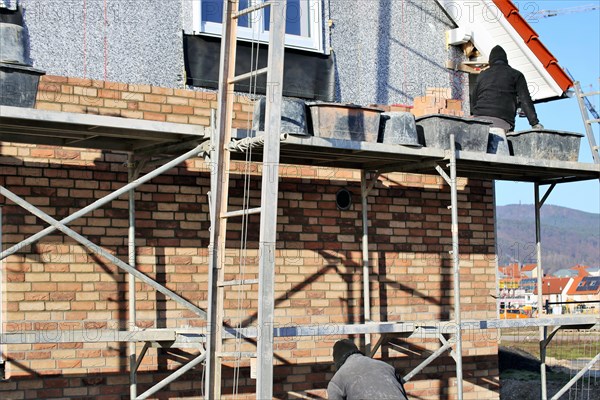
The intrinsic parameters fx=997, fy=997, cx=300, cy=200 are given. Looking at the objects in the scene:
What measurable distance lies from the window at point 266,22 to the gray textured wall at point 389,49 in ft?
0.84

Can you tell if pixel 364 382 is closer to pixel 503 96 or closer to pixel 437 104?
pixel 437 104

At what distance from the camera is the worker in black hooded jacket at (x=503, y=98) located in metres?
10.3

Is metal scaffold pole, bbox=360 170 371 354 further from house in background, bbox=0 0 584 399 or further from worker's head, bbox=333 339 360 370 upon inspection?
worker's head, bbox=333 339 360 370

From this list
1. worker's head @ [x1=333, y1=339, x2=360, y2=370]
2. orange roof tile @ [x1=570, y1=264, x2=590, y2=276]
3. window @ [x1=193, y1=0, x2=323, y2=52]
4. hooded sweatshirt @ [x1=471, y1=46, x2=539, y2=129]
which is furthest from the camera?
orange roof tile @ [x1=570, y1=264, x2=590, y2=276]

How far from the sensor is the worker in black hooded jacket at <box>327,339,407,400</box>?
6.65 metres

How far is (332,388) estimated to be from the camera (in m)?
6.85

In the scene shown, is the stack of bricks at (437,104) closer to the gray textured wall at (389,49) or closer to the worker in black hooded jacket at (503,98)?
the worker in black hooded jacket at (503,98)

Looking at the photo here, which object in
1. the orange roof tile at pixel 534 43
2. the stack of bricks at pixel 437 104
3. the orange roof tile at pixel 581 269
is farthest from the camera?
the orange roof tile at pixel 581 269

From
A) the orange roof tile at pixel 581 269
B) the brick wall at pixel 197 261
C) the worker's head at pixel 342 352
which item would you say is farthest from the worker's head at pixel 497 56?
the orange roof tile at pixel 581 269

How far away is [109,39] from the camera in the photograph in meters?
9.07

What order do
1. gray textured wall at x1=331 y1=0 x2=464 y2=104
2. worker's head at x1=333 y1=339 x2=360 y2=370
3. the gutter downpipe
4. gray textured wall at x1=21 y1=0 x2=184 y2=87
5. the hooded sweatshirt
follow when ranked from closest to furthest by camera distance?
worker's head at x1=333 y1=339 x2=360 y2=370 < the gutter downpipe < gray textured wall at x1=21 y1=0 x2=184 y2=87 < the hooded sweatshirt < gray textured wall at x1=331 y1=0 x2=464 y2=104

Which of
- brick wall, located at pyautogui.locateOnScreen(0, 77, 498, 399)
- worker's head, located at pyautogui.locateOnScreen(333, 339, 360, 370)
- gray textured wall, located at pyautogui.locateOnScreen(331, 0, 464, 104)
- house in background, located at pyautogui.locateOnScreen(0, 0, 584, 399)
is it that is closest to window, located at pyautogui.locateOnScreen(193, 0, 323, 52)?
house in background, located at pyautogui.locateOnScreen(0, 0, 584, 399)

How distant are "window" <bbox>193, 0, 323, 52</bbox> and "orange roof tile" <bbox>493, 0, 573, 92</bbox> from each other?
253cm

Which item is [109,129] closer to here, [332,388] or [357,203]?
[332,388]
